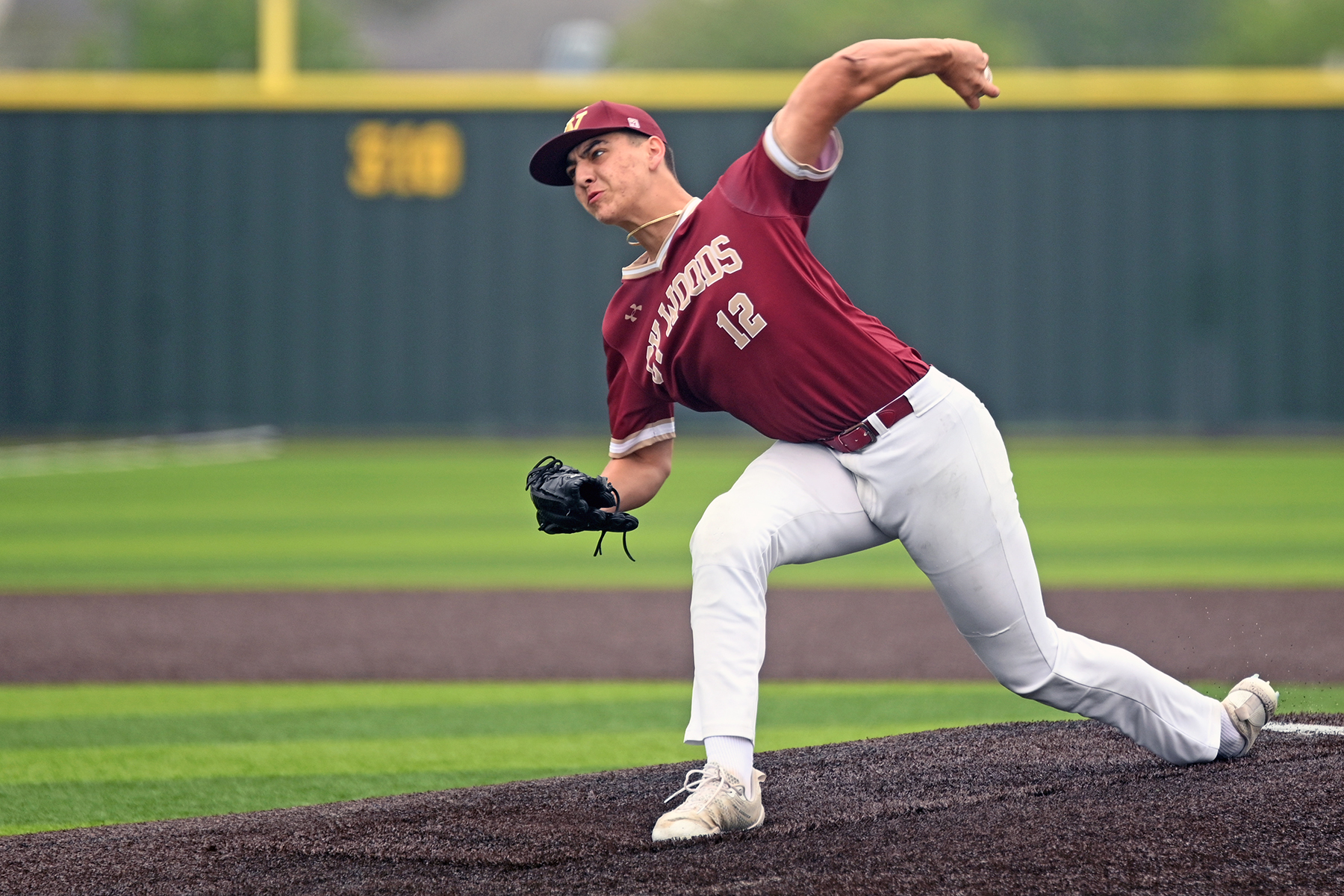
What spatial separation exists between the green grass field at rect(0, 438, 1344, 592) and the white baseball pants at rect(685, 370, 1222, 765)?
4.74m

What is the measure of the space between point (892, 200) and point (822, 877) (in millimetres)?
16436

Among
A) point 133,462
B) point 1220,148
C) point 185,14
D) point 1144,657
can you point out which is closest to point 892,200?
point 1220,148

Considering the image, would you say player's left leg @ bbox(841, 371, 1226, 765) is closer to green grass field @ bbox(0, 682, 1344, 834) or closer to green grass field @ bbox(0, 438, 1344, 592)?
green grass field @ bbox(0, 682, 1344, 834)

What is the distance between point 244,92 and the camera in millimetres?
18578

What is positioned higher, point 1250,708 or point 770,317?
point 770,317

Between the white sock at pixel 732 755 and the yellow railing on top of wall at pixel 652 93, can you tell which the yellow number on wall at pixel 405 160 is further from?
the white sock at pixel 732 755

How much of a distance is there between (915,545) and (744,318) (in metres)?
0.63

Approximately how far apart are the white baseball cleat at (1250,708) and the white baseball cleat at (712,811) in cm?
128

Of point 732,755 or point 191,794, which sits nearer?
point 732,755

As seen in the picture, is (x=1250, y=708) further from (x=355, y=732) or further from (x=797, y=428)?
(x=355, y=732)

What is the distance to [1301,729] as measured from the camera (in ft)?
13.7

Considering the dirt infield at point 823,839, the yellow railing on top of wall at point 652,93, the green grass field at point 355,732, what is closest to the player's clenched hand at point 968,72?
the dirt infield at point 823,839

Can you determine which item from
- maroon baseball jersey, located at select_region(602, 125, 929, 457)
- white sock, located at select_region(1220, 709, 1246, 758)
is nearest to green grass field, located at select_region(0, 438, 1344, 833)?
white sock, located at select_region(1220, 709, 1246, 758)

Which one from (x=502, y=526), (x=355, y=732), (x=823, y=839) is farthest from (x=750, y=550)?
(x=502, y=526)
